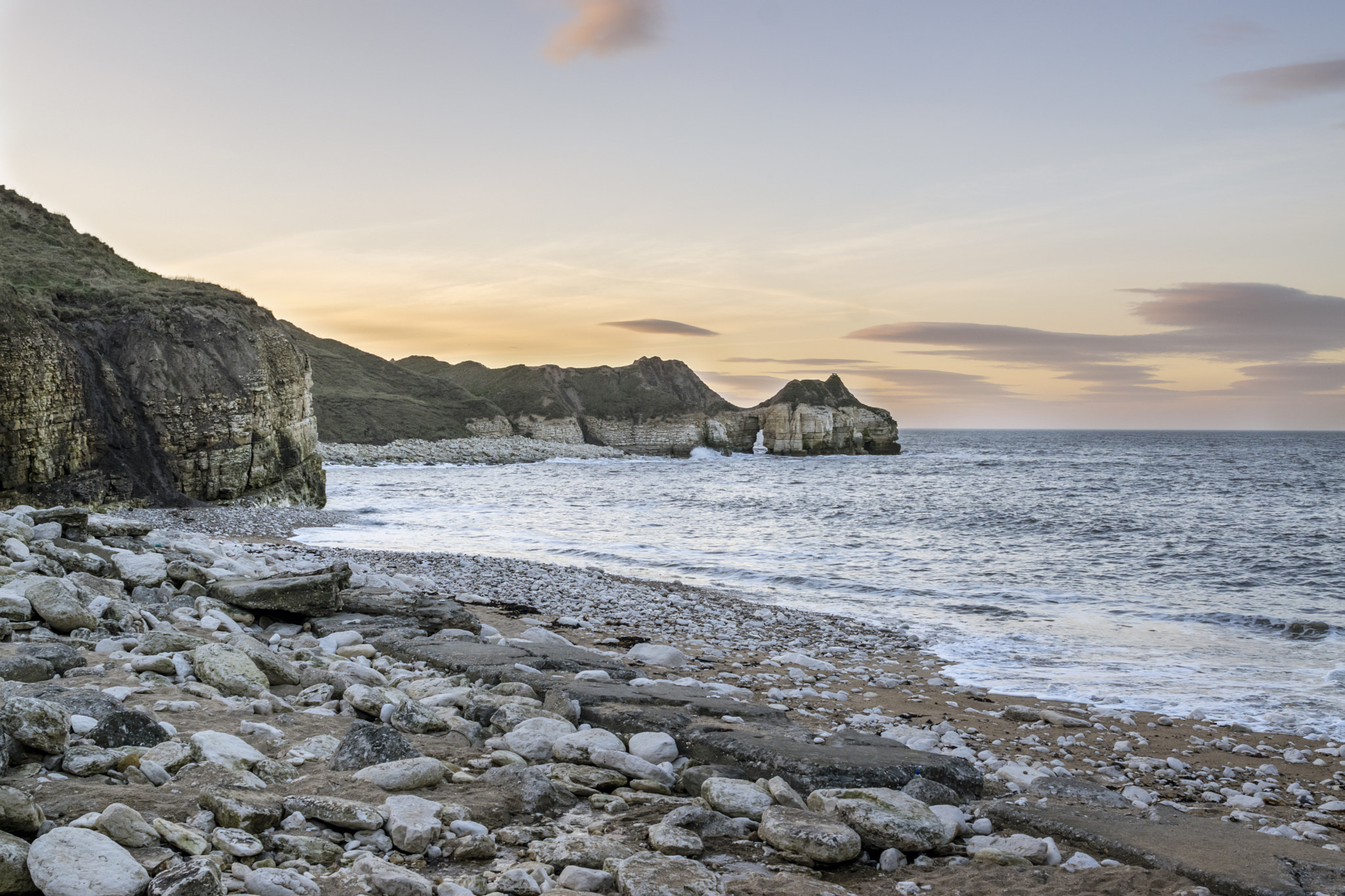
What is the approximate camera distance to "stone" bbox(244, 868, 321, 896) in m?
2.96

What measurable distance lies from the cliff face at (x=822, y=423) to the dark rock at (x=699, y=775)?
328ft

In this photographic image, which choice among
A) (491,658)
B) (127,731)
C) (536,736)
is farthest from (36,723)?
(491,658)

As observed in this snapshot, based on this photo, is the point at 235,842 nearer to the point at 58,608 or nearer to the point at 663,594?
the point at 58,608

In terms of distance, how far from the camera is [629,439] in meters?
111

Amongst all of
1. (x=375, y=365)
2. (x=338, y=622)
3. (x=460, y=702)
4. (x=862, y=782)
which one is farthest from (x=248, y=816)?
(x=375, y=365)

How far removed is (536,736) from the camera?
4930 millimetres

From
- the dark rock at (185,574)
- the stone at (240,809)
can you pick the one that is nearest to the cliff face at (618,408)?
the dark rock at (185,574)

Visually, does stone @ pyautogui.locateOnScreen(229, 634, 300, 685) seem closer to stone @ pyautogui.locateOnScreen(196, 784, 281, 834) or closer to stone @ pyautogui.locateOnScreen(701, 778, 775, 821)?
stone @ pyautogui.locateOnScreen(196, 784, 281, 834)

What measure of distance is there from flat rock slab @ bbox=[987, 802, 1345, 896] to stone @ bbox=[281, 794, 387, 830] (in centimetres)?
318

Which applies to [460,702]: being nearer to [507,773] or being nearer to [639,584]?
[507,773]

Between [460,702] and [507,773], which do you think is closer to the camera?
[507,773]

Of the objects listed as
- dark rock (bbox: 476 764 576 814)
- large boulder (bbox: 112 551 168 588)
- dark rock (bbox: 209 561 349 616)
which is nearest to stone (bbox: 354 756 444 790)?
dark rock (bbox: 476 764 576 814)

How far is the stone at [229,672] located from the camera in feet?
17.3

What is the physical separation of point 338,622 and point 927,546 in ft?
54.5
